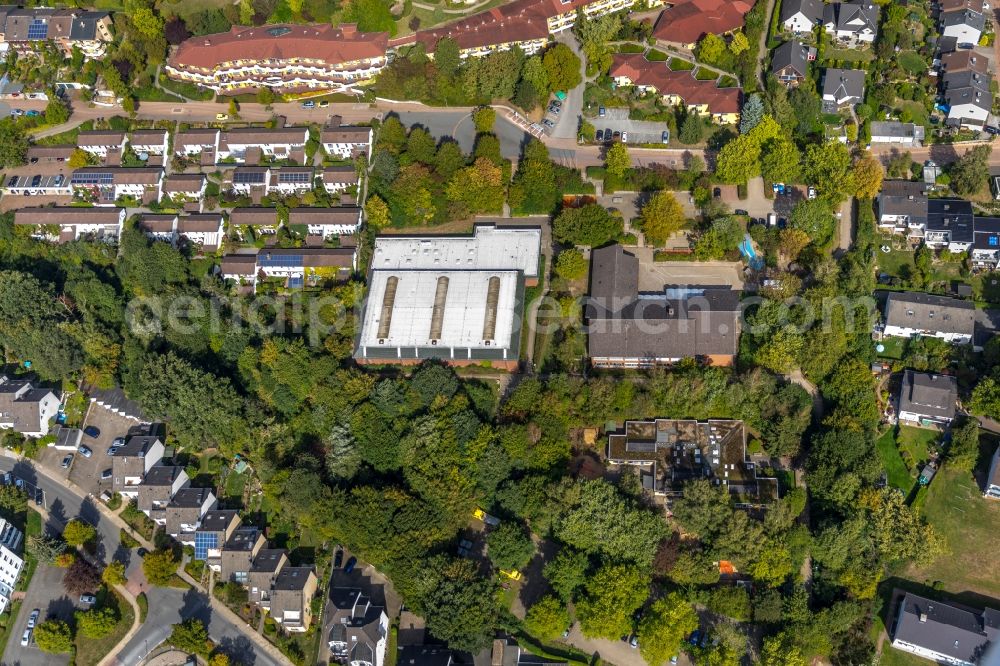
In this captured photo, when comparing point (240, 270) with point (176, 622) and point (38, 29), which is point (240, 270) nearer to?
point (176, 622)

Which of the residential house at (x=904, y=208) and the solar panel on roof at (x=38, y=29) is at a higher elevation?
the solar panel on roof at (x=38, y=29)

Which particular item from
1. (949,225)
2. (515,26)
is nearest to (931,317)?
(949,225)

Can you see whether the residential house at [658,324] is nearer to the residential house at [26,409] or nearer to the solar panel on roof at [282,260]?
the solar panel on roof at [282,260]

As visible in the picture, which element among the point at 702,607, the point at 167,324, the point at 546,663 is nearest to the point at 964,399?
the point at 702,607

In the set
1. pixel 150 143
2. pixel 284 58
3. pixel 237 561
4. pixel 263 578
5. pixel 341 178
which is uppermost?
pixel 284 58

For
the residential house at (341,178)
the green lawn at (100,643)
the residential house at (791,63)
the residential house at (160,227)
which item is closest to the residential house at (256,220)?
the residential house at (160,227)
